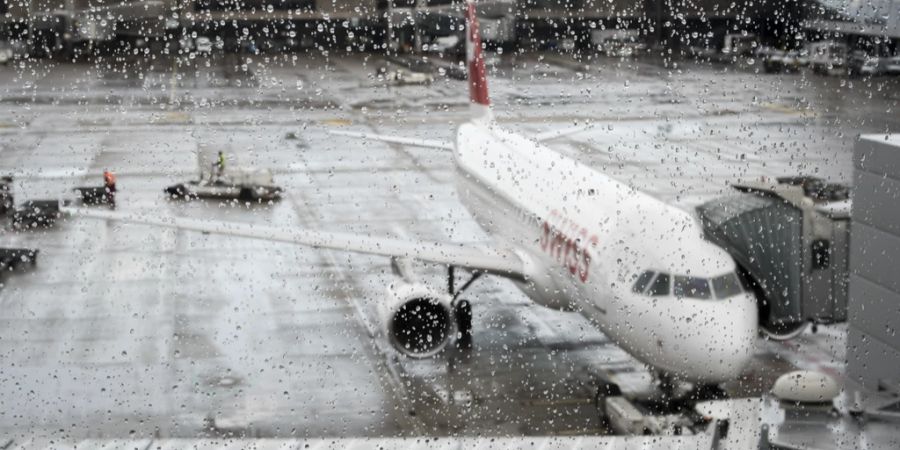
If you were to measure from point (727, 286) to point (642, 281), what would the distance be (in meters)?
0.42

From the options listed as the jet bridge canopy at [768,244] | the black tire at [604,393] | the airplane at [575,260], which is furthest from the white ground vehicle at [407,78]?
the black tire at [604,393]

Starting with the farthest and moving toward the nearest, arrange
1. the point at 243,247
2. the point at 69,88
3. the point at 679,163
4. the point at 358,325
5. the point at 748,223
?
the point at 69,88 → the point at 679,163 → the point at 243,247 → the point at 358,325 → the point at 748,223

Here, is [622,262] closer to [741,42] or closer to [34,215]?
[741,42]

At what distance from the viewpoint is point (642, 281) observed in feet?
23.8

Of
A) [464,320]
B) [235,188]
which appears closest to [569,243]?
[464,320]

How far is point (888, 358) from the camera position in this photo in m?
7.03

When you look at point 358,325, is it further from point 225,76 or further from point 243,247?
point 225,76

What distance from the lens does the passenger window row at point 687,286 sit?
281 inches

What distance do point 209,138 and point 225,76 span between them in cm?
395

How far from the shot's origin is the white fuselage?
706 cm

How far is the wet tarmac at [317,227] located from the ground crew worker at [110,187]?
175 mm

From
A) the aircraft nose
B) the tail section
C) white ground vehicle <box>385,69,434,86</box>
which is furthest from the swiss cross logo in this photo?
white ground vehicle <box>385,69,434,86</box>

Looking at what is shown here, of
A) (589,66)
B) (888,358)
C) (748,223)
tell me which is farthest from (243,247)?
(589,66)

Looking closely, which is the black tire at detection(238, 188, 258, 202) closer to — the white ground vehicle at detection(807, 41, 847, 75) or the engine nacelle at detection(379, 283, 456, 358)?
the engine nacelle at detection(379, 283, 456, 358)
